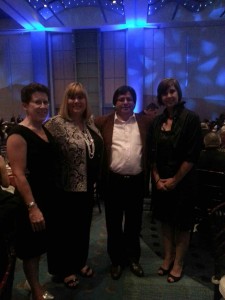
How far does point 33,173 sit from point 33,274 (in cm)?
66

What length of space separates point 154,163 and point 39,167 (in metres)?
0.86

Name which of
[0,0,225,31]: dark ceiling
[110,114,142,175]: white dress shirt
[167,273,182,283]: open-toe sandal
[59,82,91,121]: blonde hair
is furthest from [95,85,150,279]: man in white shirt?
[0,0,225,31]: dark ceiling

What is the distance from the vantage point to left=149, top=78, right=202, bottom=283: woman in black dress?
2.01 metres

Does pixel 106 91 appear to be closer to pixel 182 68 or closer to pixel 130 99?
pixel 182 68

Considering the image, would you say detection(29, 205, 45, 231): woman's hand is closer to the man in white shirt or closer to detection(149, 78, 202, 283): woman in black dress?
the man in white shirt

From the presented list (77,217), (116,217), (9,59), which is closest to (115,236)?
(116,217)

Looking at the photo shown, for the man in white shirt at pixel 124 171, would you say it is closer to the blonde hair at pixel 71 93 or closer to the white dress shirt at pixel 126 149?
the white dress shirt at pixel 126 149

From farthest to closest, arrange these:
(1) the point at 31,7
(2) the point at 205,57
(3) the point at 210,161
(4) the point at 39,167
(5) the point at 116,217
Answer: (2) the point at 205,57 < (1) the point at 31,7 < (3) the point at 210,161 < (5) the point at 116,217 < (4) the point at 39,167

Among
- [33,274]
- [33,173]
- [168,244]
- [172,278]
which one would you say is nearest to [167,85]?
[33,173]

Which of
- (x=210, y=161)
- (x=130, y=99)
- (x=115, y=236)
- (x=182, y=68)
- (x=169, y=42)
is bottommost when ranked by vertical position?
(x=115, y=236)

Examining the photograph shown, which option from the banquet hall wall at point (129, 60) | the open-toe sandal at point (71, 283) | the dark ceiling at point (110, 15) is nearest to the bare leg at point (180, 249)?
the open-toe sandal at point (71, 283)

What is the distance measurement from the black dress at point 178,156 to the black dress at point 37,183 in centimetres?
76

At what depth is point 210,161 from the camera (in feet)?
8.29

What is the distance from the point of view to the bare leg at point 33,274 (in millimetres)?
1791
